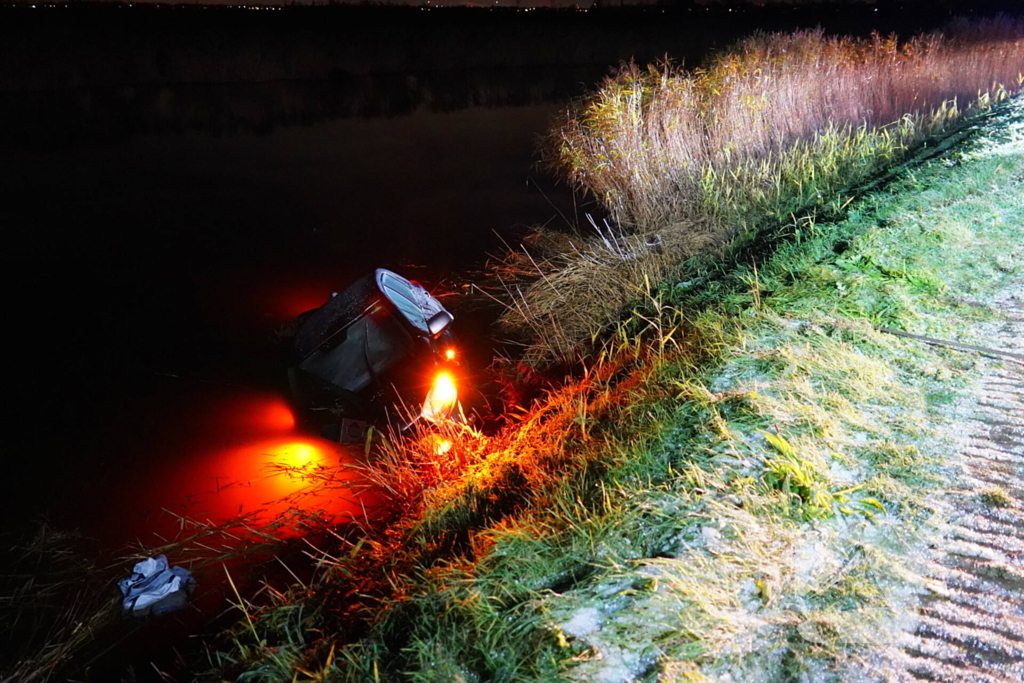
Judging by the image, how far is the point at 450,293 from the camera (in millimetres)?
10672

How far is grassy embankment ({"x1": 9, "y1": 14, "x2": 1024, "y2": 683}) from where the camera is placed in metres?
3.04

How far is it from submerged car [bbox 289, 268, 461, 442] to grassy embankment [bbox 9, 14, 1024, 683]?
1270mm

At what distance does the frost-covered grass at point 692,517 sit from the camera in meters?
3.00

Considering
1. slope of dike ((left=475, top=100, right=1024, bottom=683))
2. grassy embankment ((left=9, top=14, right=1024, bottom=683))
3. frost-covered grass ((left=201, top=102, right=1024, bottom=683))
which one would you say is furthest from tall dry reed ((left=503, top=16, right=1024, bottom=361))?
slope of dike ((left=475, top=100, right=1024, bottom=683))

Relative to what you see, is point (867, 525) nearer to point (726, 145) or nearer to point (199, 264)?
point (726, 145)

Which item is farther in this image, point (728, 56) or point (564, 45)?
point (564, 45)

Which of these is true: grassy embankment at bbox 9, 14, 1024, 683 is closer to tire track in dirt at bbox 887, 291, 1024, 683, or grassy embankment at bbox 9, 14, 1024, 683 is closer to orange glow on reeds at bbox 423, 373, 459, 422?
tire track in dirt at bbox 887, 291, 1024, 683

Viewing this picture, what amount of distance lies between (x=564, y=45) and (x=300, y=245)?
84.8 feet

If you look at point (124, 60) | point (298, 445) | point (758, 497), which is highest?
point (124, 60)

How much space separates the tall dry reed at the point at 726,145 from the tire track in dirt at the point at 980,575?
163 inches

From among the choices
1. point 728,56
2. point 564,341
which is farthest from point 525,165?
point 564,341

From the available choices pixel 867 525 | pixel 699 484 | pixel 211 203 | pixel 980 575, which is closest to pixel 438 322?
pixel 699 484

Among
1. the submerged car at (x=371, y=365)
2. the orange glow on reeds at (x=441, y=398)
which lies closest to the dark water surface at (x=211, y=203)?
the submerged car at (x=371, y=365)

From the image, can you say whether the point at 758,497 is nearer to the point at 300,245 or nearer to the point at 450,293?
the point at 450,293
